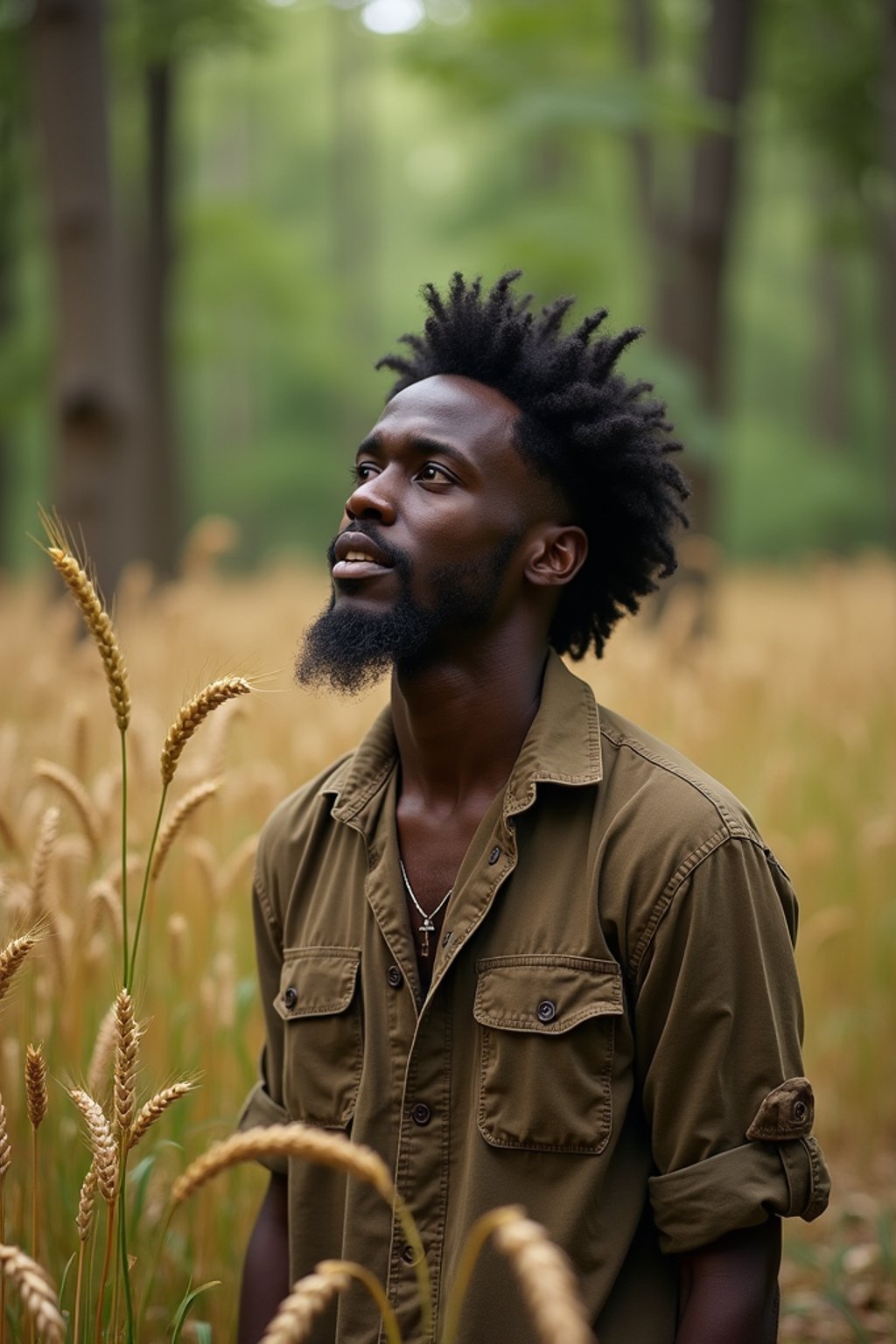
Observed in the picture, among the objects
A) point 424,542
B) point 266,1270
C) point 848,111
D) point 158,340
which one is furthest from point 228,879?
point 848,111

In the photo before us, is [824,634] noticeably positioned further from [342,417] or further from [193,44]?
[342,417]

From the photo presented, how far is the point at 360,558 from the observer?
207 cm

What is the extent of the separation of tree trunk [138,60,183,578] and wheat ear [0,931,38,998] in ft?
29.9

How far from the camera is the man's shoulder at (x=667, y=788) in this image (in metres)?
1.88

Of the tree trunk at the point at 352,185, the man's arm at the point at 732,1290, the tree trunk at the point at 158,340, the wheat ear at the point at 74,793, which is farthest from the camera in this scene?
the tree trunk at the point at 352,185

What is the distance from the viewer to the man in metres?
1.83

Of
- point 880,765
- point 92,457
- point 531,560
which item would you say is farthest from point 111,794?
point 92,457

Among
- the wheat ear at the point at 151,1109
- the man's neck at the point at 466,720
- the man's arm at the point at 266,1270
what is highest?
the man's neck at the point at 466,720

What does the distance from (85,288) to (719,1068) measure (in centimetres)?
590

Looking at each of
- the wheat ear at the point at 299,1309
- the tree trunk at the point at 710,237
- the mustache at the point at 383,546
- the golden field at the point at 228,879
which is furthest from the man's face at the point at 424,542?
the tree trunk at the point at 710,237

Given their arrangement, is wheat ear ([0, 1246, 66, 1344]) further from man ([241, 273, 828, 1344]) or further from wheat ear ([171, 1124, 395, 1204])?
man ([241, 273, 828, 1344])

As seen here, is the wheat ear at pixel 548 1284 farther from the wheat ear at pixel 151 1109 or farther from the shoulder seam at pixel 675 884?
the shoulder seam at pixel 675 884

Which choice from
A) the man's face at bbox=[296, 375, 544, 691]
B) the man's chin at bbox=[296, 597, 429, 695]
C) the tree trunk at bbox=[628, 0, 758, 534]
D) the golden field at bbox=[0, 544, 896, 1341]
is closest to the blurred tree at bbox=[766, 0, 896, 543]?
the tree trunk at bbox=[628, 0, 758, 534]

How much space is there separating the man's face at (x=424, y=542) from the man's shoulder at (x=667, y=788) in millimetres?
291
